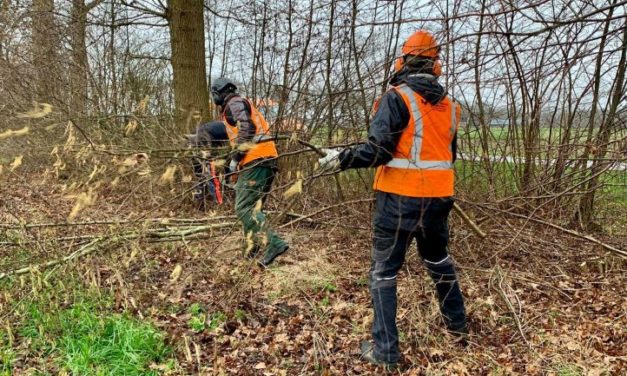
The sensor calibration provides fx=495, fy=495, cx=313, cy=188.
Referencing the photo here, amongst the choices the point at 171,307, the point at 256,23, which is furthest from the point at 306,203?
the point at 256,23

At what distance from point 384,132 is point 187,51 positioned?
5267 mm

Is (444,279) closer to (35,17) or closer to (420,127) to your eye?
(420,127)

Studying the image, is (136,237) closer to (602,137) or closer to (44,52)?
(602,137)

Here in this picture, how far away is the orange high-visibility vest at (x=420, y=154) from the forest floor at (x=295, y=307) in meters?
1.09

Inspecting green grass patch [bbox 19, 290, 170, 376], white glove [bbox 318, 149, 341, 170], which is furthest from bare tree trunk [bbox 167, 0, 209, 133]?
white glove [bbox 318, 149, 341, 170]

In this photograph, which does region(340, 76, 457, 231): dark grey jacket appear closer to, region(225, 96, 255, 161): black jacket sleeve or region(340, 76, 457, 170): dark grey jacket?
region(340, 76, 457, 170): dark grey jacket

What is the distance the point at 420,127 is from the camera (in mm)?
2891

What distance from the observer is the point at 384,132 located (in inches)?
111

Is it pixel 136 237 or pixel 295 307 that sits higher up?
pixel 136 237

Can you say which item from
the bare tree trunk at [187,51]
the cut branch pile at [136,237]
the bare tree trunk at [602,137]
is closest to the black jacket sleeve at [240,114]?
the cut branch pile at [136,237]

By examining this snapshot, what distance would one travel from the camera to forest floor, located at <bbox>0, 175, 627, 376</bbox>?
10.5 feet

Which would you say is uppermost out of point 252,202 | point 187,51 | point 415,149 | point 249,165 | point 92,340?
point 187,51

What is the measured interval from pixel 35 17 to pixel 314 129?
19.7ft

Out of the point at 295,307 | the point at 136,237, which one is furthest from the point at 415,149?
the point at 136,237
